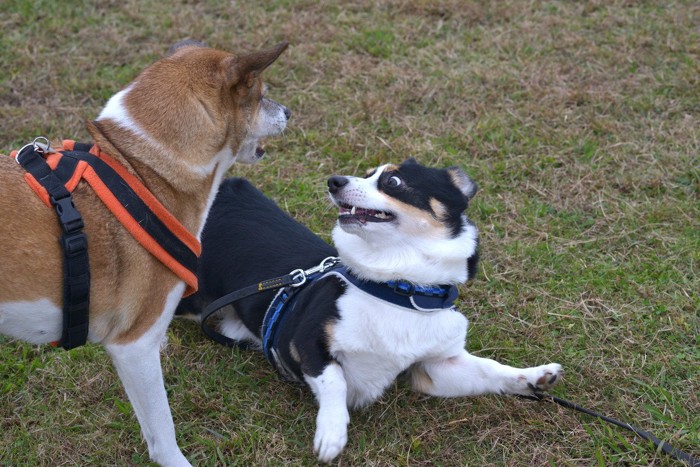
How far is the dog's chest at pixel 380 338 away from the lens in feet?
9.29

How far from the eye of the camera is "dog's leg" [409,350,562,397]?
2977mm

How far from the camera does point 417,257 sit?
2.87 metres

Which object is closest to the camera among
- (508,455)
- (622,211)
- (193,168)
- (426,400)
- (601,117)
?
(193,168)

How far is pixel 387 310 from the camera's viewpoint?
2.85 meters

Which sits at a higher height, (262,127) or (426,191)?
(262,127)

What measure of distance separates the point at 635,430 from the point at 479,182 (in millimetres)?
1981

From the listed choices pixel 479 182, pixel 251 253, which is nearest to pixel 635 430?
pixel 251 253

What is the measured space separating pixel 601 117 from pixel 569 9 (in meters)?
1.66

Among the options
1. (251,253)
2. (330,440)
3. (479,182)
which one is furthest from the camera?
(479,182)

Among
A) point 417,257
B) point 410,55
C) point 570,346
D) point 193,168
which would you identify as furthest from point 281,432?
point 410,55

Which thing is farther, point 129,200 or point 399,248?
point 399,248

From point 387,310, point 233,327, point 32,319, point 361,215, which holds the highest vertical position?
point 361,215

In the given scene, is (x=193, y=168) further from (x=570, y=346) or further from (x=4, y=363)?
(x=570, y=346)

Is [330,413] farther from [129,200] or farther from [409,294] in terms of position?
[129,200]
